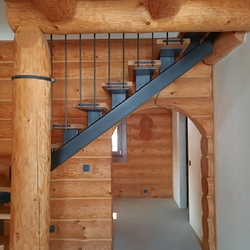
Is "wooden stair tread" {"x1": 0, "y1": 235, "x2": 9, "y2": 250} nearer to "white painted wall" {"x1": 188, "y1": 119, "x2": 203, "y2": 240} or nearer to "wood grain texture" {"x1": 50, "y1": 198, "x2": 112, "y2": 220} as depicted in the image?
"wood grain texture" {"x1": 50, "y1": 198, "x2": 112, "y2": 220}

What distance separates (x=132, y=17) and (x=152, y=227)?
323cm

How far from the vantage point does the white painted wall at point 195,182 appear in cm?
318

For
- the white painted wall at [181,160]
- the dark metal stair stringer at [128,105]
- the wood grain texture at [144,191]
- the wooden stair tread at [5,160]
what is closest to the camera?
the dark metal stair stringer at [128,105]

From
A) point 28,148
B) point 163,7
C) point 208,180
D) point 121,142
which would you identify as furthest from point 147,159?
point 163,7

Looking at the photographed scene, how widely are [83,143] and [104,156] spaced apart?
0.61 metres

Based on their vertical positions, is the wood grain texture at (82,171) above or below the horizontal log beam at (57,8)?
below

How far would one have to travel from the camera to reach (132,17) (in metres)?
1.69

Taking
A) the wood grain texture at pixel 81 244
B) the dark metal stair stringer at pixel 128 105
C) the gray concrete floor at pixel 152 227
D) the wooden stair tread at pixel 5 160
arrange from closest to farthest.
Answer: the dark metal stair stringer at pixel 128 105 < the wooden stair tread at pixel 5 160 < the wood grain texture at pixel 81 244 < the gray concrete floor at pixel 152 227

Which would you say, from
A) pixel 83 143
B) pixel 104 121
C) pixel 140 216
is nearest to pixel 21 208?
pixel 83 143

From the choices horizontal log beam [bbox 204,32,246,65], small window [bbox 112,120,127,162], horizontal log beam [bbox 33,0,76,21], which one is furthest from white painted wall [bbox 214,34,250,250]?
small window [bbox 112,120,127,162]

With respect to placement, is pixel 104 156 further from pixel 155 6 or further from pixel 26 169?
pixel 155 6

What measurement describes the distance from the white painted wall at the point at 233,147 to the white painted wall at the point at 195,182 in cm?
61

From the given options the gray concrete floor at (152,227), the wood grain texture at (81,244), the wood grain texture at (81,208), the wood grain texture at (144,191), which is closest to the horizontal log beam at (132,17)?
the wood grain texture at (81,208)

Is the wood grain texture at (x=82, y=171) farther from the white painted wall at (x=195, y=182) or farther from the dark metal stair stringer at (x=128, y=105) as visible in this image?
the white painted wall at (x=195, y=182)
